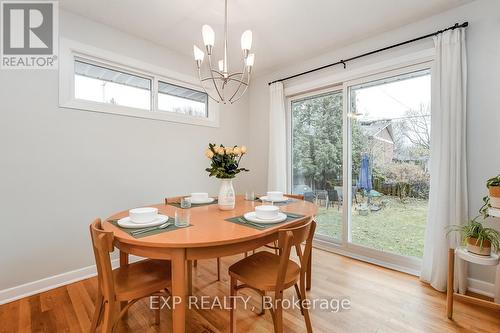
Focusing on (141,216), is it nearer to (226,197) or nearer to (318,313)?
(226,197)

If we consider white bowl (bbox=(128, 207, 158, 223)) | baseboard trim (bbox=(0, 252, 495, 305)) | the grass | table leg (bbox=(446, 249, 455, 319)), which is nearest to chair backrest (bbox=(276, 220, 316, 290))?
white bowl (bbox=(128, 207, 158, 223))

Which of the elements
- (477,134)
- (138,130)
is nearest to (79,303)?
(138,130)

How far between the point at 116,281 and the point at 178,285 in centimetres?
48

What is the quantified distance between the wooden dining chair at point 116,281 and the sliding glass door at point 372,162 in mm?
2327

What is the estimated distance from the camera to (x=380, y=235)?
8.96 ft

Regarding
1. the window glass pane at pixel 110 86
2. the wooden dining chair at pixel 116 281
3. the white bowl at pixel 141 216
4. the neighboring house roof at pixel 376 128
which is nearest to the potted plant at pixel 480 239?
the neighboring house roof at pixel 376 128

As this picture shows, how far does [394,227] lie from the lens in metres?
2.64

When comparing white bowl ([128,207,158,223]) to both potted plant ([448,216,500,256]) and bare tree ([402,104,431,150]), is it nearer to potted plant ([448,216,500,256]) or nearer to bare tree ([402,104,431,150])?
potted plant ([448,216,500,256])

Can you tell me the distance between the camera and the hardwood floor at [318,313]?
1.63 m

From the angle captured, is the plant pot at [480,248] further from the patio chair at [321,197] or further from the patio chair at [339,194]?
the patio chair at [321,197]

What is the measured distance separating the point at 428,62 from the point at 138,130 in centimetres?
319

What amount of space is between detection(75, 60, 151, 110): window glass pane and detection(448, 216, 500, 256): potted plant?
11.2 feet

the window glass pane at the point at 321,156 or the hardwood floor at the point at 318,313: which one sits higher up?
the window glass pane at the point at 321,156

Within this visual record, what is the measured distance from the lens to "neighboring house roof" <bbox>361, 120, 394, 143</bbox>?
2648 mm
